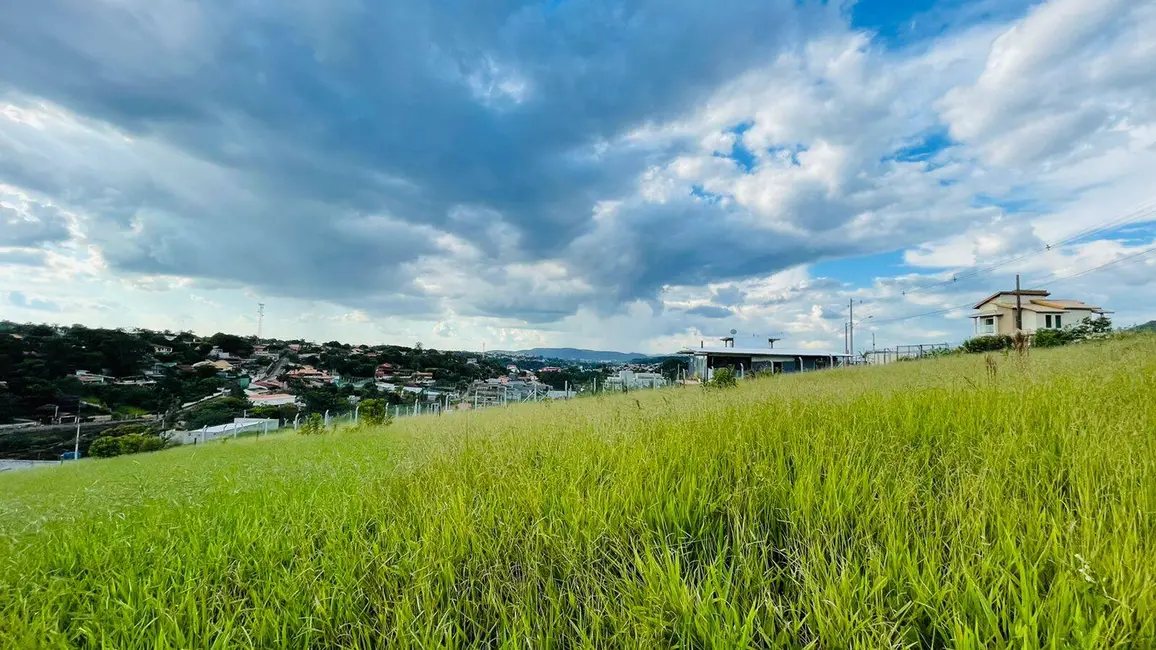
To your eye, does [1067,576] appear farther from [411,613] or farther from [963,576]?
[411,613]

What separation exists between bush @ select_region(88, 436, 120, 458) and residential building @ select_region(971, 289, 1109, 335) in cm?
6599

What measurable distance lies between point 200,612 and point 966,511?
330 cm

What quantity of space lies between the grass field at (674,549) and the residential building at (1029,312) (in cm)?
5083

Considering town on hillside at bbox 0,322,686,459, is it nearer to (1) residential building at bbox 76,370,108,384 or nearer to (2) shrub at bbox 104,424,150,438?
(1) residential building at bbox 76,370,108,384

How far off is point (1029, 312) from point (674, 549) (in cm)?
5589

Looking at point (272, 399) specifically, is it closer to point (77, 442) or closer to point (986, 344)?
point (77, 442)

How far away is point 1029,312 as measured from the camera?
41562 millimetres

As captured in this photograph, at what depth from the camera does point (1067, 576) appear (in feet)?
4.86

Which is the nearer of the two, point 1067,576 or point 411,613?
point 1067,576

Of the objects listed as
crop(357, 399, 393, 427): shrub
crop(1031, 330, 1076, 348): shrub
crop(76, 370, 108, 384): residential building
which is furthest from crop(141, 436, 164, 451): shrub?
crop(1031, 330, 1076, 348): shrub

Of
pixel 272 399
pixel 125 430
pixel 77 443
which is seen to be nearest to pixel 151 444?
pixel 125 430

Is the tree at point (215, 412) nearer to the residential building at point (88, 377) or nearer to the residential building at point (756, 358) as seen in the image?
the residential building at point (88, 377)

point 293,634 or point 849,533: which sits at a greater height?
point 849,533

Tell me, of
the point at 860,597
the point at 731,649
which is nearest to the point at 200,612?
the point at 731,649
